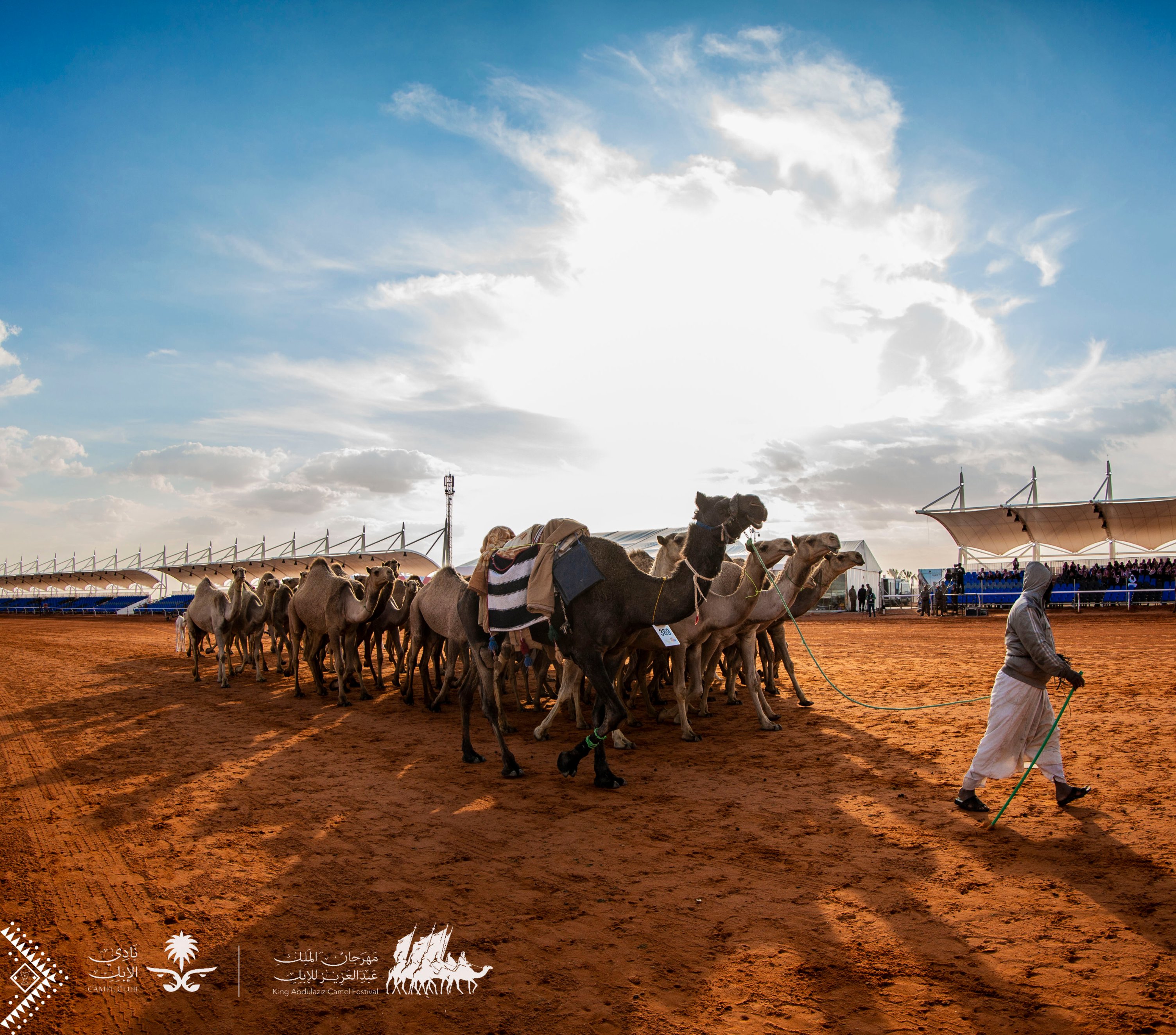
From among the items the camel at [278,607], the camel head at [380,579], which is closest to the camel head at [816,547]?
the camel head at [380,579]

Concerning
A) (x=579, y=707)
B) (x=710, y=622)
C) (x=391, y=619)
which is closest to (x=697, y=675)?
(x=710, y=622)

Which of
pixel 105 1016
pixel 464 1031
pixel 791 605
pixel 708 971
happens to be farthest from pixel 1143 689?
pixel 105 1016

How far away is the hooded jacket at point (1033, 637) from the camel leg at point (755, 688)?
4.43 meters

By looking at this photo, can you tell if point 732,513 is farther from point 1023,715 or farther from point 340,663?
point 340,663

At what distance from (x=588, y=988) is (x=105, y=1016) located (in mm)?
2463

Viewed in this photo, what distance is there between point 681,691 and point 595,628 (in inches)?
121

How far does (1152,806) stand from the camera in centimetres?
611

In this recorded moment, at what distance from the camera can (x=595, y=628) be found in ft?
25.0

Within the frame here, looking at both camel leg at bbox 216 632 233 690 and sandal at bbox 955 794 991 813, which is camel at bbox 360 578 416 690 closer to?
camel leg at bbox 216 632 233 690

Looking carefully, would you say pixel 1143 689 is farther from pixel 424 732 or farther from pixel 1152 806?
pixel 424 732

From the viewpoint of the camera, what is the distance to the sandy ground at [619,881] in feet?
11.8

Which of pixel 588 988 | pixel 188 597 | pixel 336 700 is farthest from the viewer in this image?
pixel 188 597

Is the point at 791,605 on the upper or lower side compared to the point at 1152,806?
upper

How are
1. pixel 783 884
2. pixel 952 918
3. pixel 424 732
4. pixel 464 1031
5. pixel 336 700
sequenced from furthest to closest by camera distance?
pixel 336 700
pixel 424 732
pixel 783 884
pixel 952 918
pixel 464 1031
